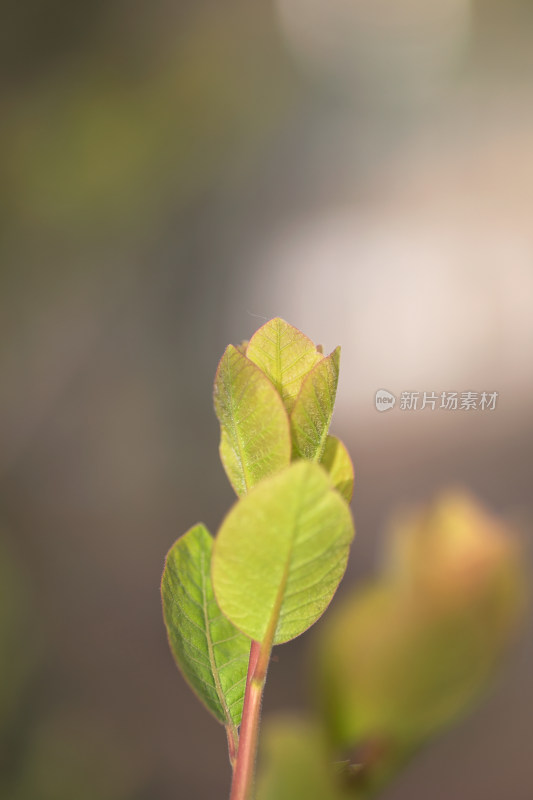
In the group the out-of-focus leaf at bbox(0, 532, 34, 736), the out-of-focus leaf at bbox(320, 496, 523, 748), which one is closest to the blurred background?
the out-of-focus leaf at bbox(0, 532, 34, 736)

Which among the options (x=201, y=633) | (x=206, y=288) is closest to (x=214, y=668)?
(x=201, y=633)

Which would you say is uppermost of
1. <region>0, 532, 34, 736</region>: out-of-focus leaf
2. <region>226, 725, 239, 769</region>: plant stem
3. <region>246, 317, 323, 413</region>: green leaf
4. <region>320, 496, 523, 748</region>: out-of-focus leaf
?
<region>246, 317, 323, 413</region>: green leaf

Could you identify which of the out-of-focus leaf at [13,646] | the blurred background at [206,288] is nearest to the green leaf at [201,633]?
the blurred background at [206,288]

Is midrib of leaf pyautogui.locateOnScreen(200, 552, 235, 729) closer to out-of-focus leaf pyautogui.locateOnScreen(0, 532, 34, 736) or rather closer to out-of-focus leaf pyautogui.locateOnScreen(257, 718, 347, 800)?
out-of-focus leaf pyautogui.locateOnScreen(257, 718, 347, 800)

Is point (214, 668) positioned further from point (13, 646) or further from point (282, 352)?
point (13, 646)

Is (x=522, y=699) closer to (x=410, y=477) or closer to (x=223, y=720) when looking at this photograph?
(x=410, y=477)
